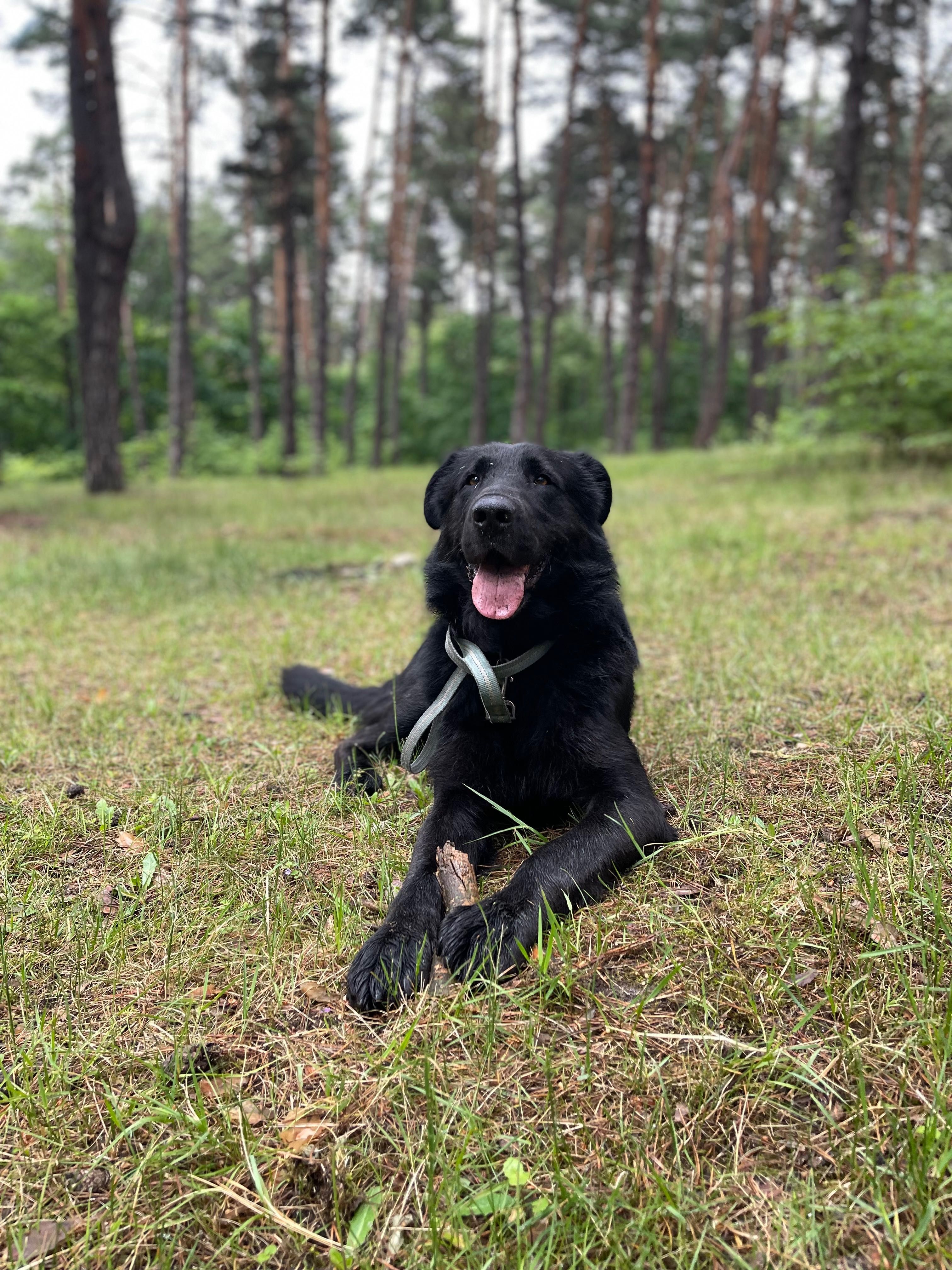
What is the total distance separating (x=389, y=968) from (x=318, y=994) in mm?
184

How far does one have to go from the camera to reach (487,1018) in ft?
6.00

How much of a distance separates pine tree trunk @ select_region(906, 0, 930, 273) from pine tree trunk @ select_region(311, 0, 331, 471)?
15.0 metres

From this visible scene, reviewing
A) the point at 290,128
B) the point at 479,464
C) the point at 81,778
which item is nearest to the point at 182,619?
the point at 81,778

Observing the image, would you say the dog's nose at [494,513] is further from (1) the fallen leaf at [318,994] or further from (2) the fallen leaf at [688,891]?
(1) the fallen leaf at [318,994]

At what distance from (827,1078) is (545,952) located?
2.05ft

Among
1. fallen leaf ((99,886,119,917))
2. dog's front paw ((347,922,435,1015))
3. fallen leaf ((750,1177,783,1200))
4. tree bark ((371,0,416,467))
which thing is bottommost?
fallen leaf ((750,1177,783,1200))

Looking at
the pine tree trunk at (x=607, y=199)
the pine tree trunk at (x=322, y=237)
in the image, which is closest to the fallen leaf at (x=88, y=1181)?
the pine tree trunk at (x=322, y=237)

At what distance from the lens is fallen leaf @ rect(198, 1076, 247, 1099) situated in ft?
5.53

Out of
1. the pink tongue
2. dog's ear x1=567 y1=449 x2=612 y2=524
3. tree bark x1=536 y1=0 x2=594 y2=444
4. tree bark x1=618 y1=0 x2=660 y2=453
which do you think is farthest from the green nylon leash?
tree bark x1=618 y1=0 x2=660 y2=453

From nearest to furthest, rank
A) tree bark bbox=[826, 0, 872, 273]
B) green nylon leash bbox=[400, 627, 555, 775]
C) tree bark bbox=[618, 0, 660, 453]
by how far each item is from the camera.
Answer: green nylon leash bbox=[400, 627, 555, 775], tree bark bbox=[826, 0, 872, 273], tree bark bbox=[618, 0, 660, 453]

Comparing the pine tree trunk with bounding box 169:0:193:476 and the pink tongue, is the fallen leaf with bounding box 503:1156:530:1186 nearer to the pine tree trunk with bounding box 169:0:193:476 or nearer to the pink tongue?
the pink tongue

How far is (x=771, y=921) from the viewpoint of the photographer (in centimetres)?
206

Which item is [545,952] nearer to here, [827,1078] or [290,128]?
[827,1078]

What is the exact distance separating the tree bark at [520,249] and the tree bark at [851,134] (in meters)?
7.62
